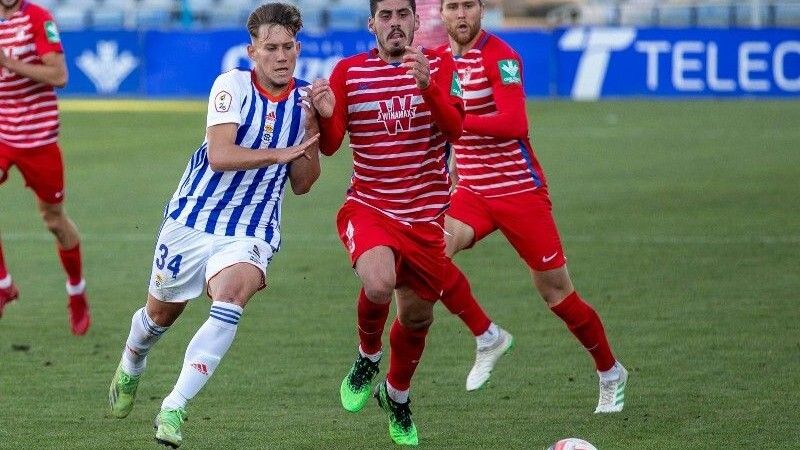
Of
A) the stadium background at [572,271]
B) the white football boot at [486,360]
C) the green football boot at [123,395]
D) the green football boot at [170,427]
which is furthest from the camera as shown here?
the white football boot at [486,360]

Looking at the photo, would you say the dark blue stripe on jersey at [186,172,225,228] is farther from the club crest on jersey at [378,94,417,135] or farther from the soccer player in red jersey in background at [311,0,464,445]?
the club crest on jersey at [378,94,417,135]

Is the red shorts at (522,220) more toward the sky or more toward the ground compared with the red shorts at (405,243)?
more toward the ground

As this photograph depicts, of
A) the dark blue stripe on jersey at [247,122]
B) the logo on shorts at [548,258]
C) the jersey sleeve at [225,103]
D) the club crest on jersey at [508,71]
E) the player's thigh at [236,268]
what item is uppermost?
the jersey sleeve at [225,103]

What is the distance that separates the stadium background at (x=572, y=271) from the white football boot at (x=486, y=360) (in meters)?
0.13

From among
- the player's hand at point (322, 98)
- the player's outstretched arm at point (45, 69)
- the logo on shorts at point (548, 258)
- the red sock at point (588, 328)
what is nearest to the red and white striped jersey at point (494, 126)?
the logo on shorts at point (548, 258)

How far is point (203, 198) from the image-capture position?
21.5ft

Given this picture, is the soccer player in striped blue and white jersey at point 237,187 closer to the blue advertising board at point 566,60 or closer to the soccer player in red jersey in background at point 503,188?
the soccer player in red jersey in background at point 503,188

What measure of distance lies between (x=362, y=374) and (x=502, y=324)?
99.7 inches

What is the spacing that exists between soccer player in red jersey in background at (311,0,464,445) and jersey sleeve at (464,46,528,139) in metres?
0.43

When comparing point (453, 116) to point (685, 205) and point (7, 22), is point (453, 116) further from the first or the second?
point (685, 205)

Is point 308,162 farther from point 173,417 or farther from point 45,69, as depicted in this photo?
point 45,69

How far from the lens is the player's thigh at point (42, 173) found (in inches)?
383

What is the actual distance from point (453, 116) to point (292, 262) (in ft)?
18.5

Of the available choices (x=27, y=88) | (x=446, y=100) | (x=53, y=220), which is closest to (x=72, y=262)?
(x=53, y=220)
